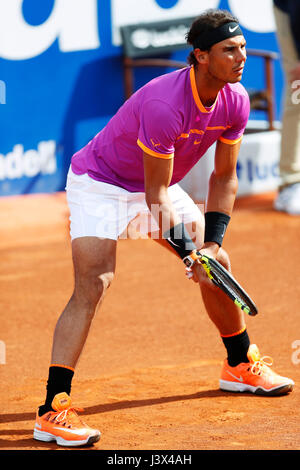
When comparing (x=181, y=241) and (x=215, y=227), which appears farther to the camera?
(x=215, y=227)

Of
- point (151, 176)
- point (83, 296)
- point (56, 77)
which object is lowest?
point (83, 296)

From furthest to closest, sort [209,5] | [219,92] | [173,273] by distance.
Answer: [209,5]
[173,273]
[219,92]

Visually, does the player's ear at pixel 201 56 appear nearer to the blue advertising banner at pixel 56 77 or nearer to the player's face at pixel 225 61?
the player's face at pixel 225 61

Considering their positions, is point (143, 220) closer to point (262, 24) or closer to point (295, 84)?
point (295, 84)

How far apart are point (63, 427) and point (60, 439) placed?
0.06 metres

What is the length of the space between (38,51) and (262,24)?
10.4 feet

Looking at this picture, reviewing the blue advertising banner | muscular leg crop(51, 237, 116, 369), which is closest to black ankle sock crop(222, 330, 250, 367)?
muscular leg crop(51, 237, 116, 369)

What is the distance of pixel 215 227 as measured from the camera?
14.3 feet

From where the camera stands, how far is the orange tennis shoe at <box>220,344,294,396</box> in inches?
179

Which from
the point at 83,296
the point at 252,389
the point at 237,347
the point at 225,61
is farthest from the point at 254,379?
the point at 225,61

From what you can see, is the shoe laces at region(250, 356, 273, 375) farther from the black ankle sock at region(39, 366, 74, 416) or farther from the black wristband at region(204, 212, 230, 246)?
the black ankle sock at region(39, 366, 74, 416)

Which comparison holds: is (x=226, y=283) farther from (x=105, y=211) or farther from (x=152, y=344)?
A: (x=152, y=344)

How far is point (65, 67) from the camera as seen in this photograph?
10.2 meters

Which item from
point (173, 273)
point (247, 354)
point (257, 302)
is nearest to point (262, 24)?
point (173, 273)
